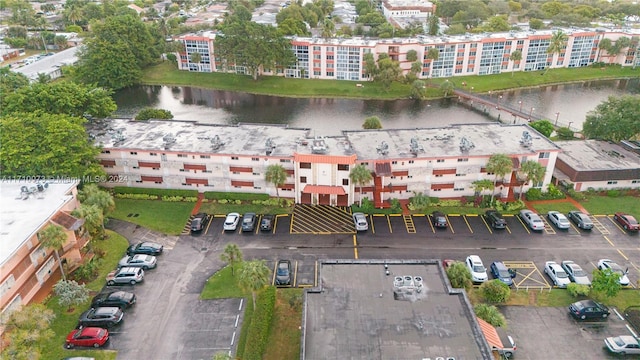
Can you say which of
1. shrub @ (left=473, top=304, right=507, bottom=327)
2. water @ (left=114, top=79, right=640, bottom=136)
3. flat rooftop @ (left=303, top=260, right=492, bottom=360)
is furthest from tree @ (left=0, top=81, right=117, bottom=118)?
shrub @ (left=473, top=304, right=507, bottom=327)

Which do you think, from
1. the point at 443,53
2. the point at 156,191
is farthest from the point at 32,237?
the point at 443,53

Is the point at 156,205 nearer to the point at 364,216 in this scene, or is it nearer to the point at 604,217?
the point at 364,216

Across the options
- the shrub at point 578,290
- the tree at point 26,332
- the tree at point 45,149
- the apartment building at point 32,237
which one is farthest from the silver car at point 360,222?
the tree at point 45,149

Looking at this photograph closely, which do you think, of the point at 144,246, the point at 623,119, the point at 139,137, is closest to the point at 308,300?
the point at 144,246

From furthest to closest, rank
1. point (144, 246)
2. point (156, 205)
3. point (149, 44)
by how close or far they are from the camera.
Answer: point (149, 44) → point (156, 205) → point (144, 246)

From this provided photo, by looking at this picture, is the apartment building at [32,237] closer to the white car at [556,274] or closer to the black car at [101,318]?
the black car at [101,318]

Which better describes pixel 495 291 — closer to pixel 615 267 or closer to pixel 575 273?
pixel 575 273
